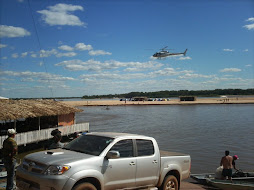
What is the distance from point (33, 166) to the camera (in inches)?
217

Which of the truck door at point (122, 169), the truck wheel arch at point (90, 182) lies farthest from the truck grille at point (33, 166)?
the truck door at point (122, 169)

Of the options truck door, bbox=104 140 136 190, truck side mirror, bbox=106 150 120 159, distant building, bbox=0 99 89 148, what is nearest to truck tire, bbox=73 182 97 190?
truck door, bbox=104 140 136 190

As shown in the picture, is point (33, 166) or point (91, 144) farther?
point (91, 144)

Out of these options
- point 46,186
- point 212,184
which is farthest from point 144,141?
point 212,184

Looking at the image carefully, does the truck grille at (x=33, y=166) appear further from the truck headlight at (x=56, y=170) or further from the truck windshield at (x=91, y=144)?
the truck windshield at (x=91, y=144)

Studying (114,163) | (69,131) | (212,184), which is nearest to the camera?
(114,163)

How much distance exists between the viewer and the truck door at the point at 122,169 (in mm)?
5879

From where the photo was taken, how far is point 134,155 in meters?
6.53

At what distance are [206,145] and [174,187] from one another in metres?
17.0

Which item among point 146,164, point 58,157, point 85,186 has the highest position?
point 58,157

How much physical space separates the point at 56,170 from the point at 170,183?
3505 millimetres

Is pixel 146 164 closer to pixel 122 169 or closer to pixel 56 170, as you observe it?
pixel 122 169

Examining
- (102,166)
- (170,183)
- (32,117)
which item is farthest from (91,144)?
(32,117)

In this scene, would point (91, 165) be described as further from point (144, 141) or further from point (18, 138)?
point (18, 138)
